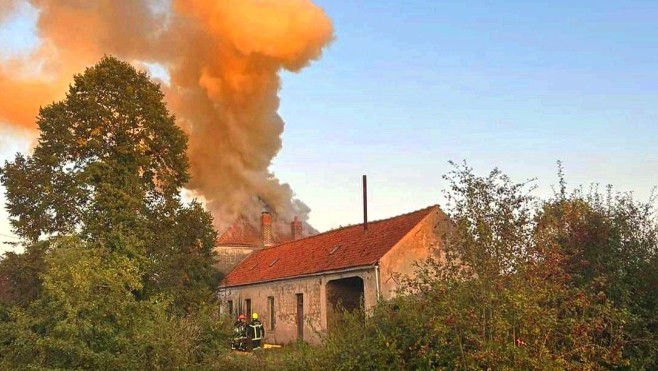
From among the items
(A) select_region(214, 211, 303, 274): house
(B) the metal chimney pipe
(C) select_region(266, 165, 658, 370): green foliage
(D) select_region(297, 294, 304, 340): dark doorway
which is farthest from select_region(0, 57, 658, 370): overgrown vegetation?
(A) select_region(214, 211, 303, 274): house

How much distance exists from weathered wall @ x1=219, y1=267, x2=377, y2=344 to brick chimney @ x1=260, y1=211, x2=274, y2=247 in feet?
33.2

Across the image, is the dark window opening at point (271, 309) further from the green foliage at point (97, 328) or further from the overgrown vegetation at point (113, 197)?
the green foliage at point (97, 328)

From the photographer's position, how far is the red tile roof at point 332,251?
24.0 meters

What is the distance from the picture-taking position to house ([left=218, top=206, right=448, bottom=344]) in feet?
74.4

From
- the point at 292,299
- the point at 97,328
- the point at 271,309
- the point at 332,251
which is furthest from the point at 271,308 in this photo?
the point at 97,328

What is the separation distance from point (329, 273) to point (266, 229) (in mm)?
19903

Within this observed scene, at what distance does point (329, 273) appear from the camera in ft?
81.8

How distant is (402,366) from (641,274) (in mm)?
4572

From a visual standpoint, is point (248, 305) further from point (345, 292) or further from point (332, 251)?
point (345, 292)

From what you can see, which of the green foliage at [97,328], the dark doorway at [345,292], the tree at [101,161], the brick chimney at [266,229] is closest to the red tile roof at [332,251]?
the dark doorway at [345,292]

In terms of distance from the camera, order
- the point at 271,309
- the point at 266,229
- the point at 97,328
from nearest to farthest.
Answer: the point at 97,328 → the point at 271,309 → the point at 266,229

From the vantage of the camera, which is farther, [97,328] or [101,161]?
[101,161]

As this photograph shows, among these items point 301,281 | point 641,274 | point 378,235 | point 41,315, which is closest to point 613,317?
point 641,274

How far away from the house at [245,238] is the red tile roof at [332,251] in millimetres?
7640
